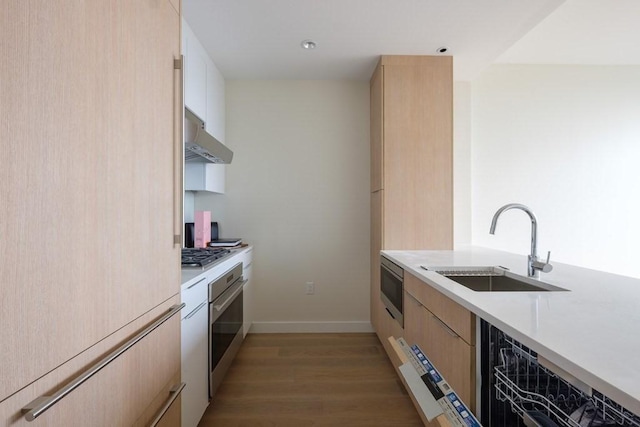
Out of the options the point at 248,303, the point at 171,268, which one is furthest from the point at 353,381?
the point at 171,268

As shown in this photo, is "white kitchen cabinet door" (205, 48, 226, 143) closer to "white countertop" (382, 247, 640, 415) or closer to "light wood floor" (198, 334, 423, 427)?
"light wood floor" (198, 334, 423, 427)

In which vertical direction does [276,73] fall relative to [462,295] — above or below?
above

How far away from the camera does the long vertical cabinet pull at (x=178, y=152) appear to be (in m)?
1.27

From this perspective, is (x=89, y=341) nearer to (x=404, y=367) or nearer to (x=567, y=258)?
(x=404, y=367)

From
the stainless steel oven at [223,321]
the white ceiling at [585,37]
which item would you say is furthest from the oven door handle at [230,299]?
the white ceiling at [585,37]

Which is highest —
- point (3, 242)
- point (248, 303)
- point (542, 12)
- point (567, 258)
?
point (542, 12)

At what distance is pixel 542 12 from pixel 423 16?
735 millimetres

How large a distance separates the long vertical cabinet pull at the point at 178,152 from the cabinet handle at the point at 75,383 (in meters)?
0.39

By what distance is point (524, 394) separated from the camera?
0.94 meters

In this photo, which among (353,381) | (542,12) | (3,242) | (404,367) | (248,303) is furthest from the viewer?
(248,303)

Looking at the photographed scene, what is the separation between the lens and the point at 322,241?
310cm

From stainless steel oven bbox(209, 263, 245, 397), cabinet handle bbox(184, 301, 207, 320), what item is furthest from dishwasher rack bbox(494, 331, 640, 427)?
stainless steel oven bbox(209, 263, 245, 397)

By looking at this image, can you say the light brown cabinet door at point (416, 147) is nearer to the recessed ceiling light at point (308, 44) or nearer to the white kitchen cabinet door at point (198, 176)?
the recessed ceiling light at point (308, 44)

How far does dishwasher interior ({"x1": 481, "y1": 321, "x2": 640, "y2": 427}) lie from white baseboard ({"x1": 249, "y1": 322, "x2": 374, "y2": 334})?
6.79ft
